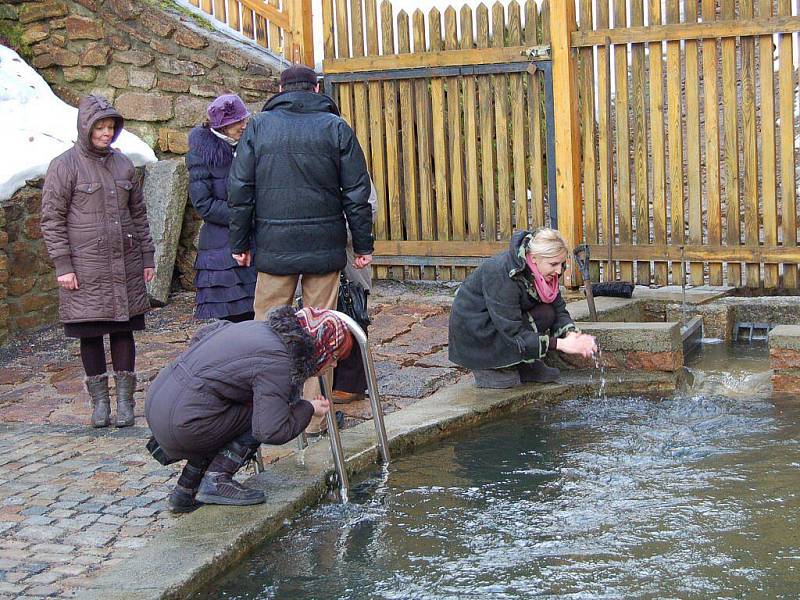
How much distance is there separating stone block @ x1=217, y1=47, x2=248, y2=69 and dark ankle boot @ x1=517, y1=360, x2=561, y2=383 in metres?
4.94

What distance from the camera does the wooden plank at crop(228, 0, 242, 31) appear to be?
10.8m

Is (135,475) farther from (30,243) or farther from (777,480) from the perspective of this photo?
(30,243)

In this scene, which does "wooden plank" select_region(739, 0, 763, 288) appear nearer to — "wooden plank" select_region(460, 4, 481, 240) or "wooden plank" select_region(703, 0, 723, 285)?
"wooden plank" select_region(703, 0, 723, 285)

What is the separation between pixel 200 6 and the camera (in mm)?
10922

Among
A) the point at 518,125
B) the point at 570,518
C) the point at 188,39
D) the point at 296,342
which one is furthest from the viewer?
the point at 188,39

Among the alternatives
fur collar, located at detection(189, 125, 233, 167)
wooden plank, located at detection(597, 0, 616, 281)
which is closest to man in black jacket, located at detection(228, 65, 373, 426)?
fur collar, located at detection(189, 125, 233, 167)

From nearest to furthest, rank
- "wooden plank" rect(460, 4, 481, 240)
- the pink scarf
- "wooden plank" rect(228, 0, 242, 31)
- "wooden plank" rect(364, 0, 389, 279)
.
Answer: the pink scarf
"wooden plank" rect(460, 4, 481, 240)
"wooden plank" rect(364, 0, 389, 279)
"wooden plank" rect(228, 0, 242, 31)

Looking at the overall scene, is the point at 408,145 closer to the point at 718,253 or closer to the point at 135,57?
the point at 135,57

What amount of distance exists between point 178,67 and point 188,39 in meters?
0.26

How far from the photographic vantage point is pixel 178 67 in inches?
402

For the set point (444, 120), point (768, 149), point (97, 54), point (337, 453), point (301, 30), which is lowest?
point (337, 453)

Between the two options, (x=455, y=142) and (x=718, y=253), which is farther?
(x=455, y=142)

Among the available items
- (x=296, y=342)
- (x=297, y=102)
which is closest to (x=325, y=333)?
(x=296, y=342)

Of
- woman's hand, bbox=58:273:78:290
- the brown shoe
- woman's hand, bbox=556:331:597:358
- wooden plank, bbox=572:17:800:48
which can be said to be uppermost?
wooden plank, bbox=572:17:800:48
